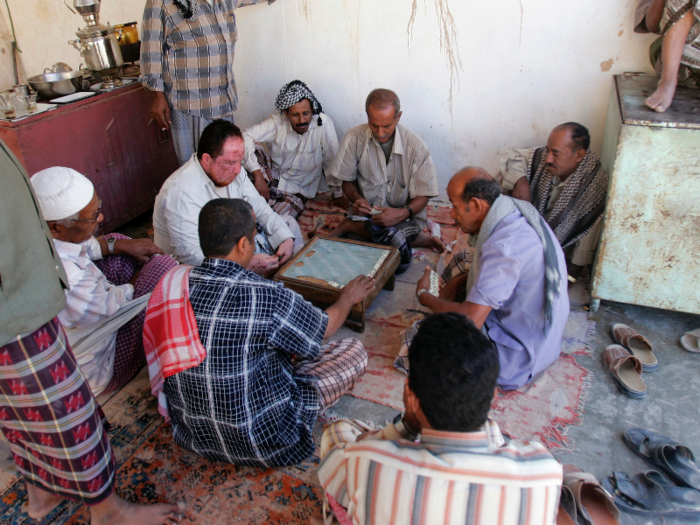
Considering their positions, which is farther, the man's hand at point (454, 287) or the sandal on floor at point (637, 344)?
the man's hand at point (454, 287)

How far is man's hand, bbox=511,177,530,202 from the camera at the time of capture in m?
3.43

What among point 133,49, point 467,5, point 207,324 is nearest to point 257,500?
point 207,324

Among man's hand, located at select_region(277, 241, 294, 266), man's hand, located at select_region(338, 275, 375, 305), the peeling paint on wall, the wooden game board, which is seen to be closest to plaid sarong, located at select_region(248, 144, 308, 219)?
man's hand, located at select_region(277, 241, 294, 266)

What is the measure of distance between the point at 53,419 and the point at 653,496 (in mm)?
2164

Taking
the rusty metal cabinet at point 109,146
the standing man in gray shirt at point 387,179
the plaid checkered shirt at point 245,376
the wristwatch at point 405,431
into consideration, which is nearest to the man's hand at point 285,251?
the standing man in gray shirt at point 387,179

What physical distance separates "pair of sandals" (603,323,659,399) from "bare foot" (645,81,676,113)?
1.19m

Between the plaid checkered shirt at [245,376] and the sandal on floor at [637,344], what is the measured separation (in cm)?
170

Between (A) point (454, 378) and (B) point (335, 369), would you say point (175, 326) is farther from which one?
(A) point (454, 378)

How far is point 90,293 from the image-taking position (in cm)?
220

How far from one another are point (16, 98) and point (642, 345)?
4.31 m

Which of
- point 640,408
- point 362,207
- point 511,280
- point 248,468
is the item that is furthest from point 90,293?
point 640,408

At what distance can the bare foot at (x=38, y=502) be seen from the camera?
194cm

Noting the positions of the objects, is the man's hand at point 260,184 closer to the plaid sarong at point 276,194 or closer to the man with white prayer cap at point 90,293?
the plaid sarong at point 276,194

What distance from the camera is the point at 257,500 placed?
202cm
